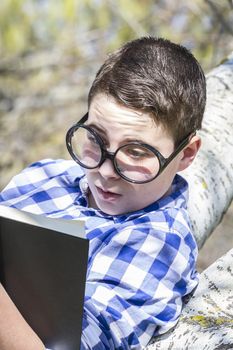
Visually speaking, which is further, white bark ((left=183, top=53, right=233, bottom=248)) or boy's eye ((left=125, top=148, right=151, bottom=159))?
white bark ((left=183, top=53, right=233, bottom=248))

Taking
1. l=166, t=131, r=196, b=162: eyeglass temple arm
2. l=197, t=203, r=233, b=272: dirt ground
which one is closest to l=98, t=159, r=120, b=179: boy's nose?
l=166, t=131, r=196, b=162: eyeglass temple arm

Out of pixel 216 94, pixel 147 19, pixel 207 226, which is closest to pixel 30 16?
pixel 147 19

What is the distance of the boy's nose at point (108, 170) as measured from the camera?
4.42 ft

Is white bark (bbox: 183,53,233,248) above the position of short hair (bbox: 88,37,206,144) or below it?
Answer: below

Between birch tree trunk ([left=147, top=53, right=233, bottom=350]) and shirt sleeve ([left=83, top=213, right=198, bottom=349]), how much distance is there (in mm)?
45

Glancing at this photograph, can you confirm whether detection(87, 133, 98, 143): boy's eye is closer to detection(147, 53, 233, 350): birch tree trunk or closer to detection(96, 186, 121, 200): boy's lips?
detection(96, 186, 121, 200): boy's lips

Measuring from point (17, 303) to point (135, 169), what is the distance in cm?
36

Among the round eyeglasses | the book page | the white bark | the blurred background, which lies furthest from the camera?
the blurred background

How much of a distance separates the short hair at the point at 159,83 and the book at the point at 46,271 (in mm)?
396

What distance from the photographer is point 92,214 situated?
4.83 ft

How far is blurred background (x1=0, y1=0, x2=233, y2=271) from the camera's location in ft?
15.5

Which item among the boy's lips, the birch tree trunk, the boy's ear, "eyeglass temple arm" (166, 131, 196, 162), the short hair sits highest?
the short hair

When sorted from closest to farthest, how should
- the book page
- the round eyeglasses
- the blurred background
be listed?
1. the book page
2. the round eyeglasses
3. the blurred background

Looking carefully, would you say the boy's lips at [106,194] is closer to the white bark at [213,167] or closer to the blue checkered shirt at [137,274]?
the blue checkered shirt at [137,274]
